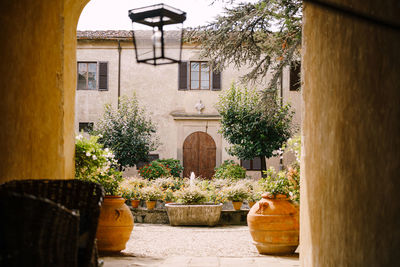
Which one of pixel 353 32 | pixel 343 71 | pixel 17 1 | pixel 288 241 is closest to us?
pixel 353 32

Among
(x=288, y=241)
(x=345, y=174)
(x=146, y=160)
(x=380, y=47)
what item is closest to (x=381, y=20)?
(x=380, y=47)

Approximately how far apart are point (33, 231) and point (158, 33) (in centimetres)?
316

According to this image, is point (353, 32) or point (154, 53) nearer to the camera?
point (353, 32)

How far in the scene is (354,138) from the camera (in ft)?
8.85

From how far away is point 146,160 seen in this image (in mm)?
14969

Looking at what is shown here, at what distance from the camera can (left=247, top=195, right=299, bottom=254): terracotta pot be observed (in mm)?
5852

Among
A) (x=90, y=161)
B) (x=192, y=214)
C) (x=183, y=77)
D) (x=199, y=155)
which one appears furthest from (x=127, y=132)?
(x=90, y=161)

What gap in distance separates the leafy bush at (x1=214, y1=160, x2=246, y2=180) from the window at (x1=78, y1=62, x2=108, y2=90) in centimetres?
532

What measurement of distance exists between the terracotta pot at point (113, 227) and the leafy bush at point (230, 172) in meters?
8.17

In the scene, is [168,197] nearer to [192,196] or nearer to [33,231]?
[192,196]

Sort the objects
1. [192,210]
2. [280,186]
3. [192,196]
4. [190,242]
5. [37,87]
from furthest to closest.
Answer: [192,196] < [192,210] < [190,242] < [280,186] < [37,87]

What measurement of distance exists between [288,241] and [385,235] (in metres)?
3.80

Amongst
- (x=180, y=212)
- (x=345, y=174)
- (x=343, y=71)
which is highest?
(x=343, y=71)

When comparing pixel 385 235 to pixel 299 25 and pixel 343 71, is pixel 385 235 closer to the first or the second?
pixel 343 71
